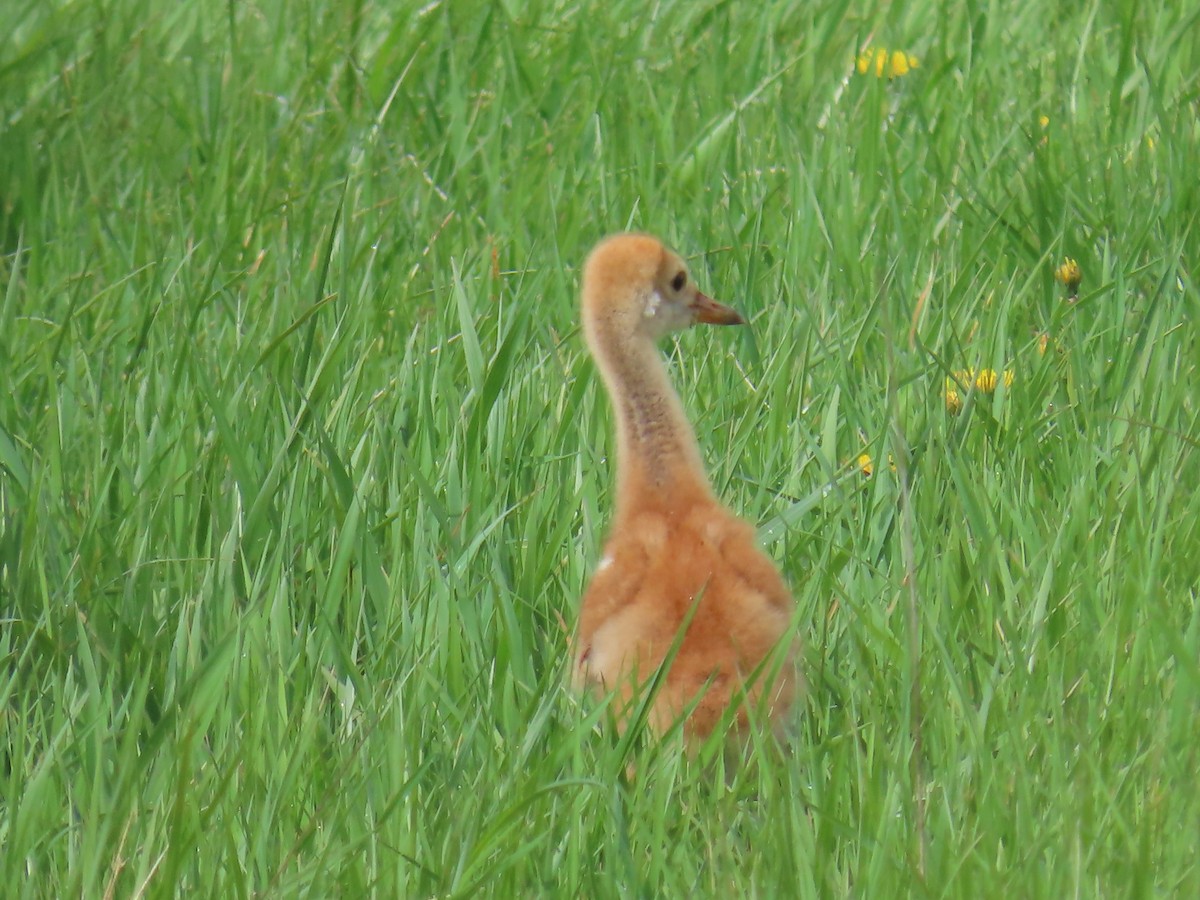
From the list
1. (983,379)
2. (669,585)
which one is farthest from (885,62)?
(669,585)

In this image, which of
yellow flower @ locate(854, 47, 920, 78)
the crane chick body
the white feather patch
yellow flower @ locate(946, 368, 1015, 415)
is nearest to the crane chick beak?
the white feather patch

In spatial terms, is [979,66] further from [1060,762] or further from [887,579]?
[1060,762]

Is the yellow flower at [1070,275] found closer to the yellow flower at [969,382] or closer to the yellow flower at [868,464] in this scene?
the yellow flower at [969,382]

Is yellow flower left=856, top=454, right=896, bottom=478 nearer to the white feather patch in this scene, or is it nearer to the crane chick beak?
the crane chick beak

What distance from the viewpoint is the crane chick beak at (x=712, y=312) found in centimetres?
379

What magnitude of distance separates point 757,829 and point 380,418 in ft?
4.91

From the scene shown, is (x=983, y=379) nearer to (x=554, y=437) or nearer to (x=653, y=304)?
(x=653, y=304)

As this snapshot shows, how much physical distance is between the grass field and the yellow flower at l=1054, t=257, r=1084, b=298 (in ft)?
0.11

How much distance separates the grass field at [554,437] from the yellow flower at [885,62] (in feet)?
0.18

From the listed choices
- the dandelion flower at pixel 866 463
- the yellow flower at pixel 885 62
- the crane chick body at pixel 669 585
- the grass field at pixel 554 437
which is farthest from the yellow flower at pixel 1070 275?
the crane chick body at pixel 669 585

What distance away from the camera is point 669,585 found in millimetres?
3047

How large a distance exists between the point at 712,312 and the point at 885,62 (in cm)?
194

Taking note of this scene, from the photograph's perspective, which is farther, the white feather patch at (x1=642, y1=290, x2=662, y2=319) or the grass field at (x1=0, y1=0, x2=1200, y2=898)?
the white feather patch at (x1=642, y1=290, x2=662, y2=319)

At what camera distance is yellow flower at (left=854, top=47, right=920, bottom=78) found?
5.45 meters
